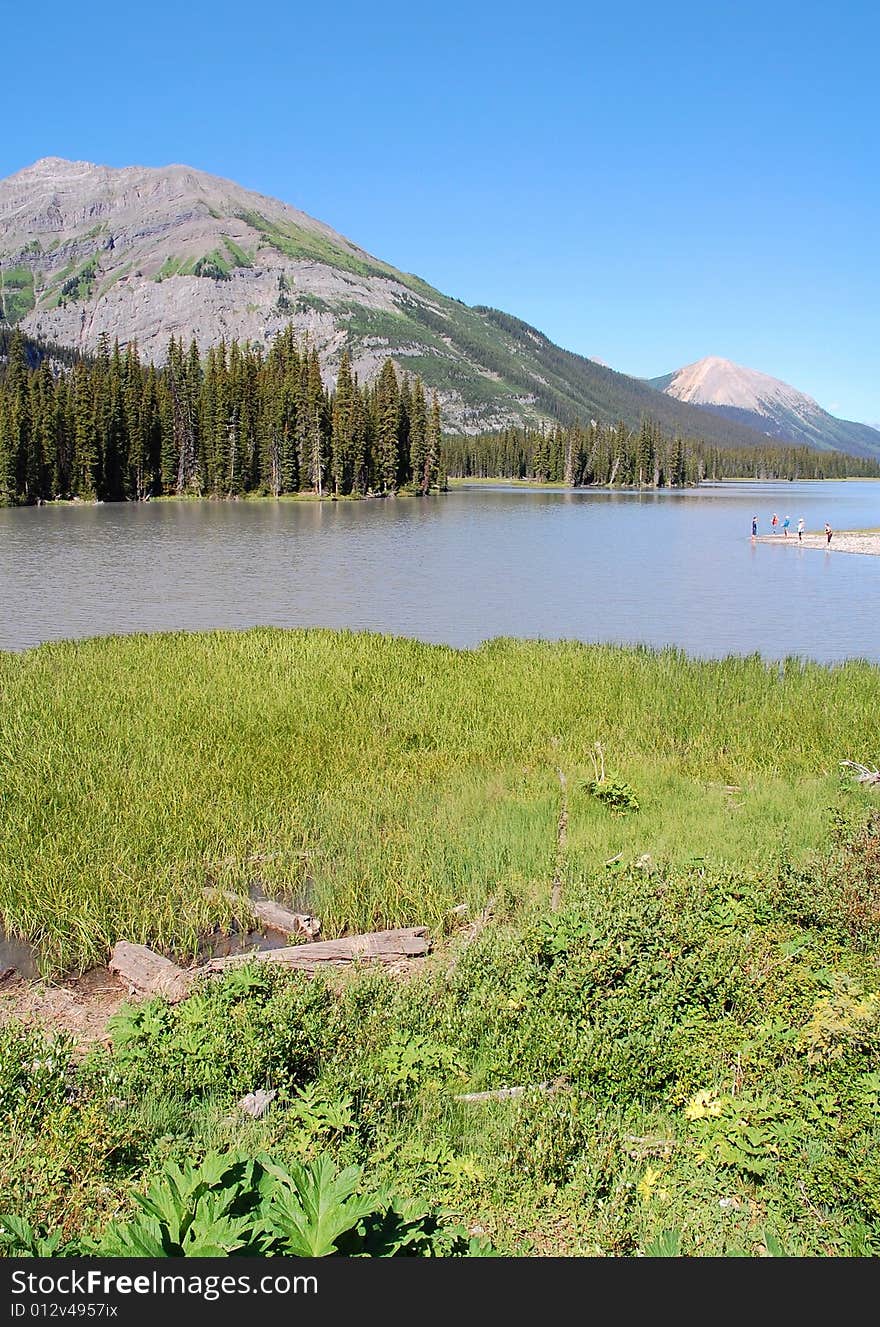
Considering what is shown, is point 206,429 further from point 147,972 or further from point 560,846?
point 147,972

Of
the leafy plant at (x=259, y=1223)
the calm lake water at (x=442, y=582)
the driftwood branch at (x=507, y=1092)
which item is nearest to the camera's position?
the leafy plant at (x=259, y=1223)

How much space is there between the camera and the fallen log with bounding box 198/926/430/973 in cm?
911

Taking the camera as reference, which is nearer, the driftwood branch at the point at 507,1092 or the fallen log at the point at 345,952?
the driftwood branch at the point at 507,1092

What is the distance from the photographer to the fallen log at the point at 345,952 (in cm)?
911

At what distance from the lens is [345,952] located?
9367 millimetres

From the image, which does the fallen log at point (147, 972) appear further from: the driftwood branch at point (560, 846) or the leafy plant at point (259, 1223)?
the leafy plant at point (259, 1223)

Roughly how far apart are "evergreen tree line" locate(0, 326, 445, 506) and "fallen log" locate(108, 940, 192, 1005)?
106 metres

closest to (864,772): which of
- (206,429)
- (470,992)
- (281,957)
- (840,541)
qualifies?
(470,992)

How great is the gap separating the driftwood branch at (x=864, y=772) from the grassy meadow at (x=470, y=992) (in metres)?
0.32

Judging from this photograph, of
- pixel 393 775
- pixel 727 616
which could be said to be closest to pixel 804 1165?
pixel 393 775

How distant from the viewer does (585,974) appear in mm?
7379

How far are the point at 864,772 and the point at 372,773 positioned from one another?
7858 millimetres

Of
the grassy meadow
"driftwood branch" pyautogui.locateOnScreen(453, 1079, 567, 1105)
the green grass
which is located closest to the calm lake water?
the green grass

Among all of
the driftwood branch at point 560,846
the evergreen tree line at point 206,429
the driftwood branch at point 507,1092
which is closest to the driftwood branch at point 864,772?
the driftwood branch at point 560,846
